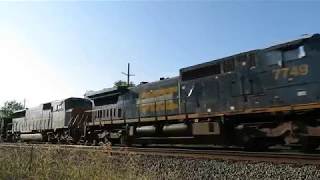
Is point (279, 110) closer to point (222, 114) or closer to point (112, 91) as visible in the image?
point (222, 114)

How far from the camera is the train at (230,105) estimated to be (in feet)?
28.8

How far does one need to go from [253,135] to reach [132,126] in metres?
5.85

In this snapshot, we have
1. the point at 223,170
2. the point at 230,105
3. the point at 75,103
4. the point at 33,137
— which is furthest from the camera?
the point at 33,137

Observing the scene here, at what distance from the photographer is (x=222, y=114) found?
10.5 metres

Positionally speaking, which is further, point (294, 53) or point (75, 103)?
point (75, 103)

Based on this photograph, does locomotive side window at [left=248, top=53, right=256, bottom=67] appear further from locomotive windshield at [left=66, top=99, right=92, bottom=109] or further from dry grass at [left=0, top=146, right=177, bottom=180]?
locomotive windshield at [left=66, top=99, right=92, bottom=109]

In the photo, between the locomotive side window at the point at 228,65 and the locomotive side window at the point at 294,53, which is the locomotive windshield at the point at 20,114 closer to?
the locomotive side window at the point at 228,65

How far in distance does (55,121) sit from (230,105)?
12.8 m

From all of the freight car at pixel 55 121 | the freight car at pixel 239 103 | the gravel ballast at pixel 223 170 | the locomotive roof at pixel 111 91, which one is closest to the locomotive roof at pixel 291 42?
the freight car at pixel 239 103

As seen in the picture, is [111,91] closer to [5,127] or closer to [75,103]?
[75,103]

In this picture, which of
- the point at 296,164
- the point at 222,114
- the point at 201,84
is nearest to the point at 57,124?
the point at 201,84

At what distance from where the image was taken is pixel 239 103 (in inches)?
406

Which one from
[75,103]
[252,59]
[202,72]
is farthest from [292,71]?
[75,103]

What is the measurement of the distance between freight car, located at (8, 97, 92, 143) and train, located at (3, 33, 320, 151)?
97 centimetres
